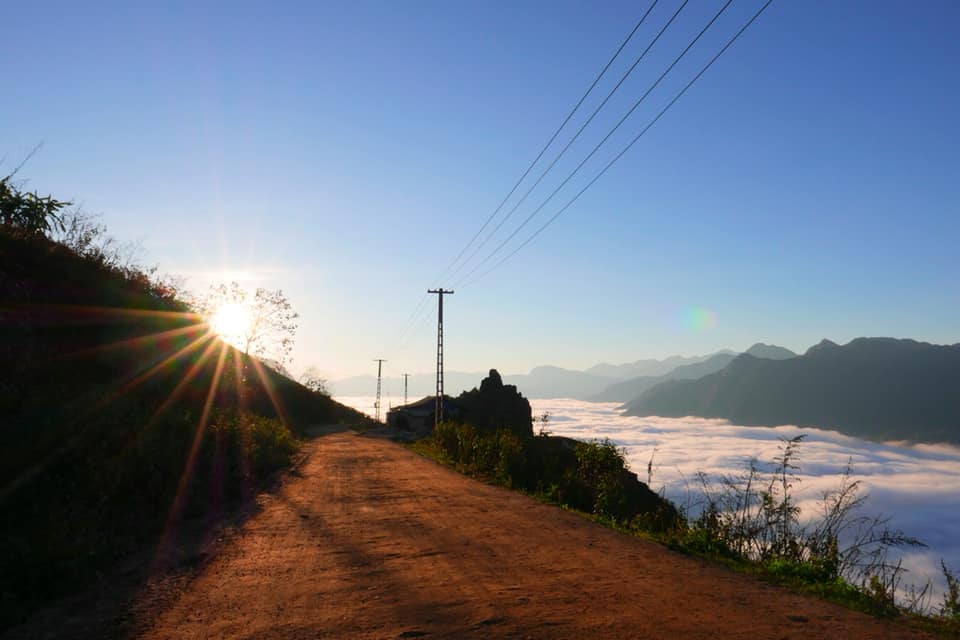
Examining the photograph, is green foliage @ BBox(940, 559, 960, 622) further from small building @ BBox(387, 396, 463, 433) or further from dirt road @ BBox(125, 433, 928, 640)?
small building @ BBox(387, 396, 463, 433)

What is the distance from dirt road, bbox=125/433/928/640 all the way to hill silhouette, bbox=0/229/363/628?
1659 mm

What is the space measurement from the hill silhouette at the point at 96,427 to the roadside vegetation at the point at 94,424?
0.03 meters

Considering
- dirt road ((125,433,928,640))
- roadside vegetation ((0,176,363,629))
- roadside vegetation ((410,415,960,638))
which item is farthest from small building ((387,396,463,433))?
dirt road ((125,433,928,640))

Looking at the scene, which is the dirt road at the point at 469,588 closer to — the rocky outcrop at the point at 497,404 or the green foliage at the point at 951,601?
the green foliage at the point at 951,601

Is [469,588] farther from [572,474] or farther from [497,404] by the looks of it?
[497,404]

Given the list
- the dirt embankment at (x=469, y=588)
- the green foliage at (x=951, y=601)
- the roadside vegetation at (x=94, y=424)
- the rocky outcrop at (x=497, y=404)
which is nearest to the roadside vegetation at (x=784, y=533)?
the green foliage at (x=951, y=601)

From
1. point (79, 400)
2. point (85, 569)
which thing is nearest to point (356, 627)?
point (85, 569)

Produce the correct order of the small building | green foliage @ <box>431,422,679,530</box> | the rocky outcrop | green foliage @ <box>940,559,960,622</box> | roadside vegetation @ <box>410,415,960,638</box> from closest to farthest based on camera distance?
green foliage @ <box>940,559,960,622</box> → roadside vegetation @ <box>410,415,960,638</box> → green foliage @ <box>431,422,679,530</box> → the rocky outcrop → the small building

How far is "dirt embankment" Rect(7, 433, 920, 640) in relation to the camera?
16.4 feet

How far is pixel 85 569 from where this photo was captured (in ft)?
21.6

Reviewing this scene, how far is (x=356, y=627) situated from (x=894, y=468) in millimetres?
234427

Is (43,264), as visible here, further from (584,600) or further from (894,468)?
(894,468)

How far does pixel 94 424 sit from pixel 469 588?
351 inches

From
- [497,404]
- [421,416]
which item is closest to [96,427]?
[497,404]
